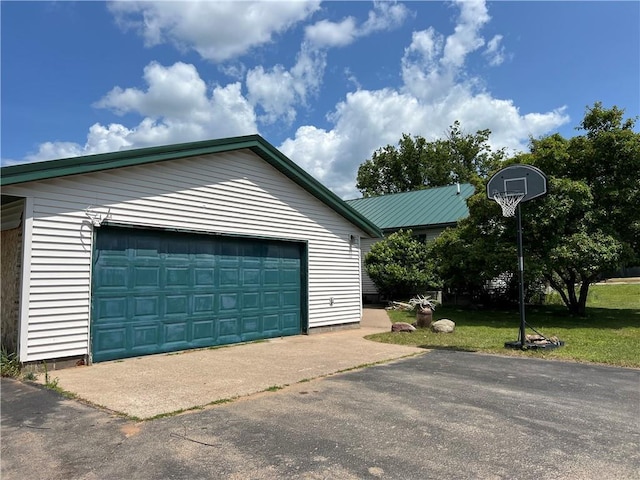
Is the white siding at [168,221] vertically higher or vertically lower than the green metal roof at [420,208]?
lower

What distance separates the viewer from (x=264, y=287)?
11.3m

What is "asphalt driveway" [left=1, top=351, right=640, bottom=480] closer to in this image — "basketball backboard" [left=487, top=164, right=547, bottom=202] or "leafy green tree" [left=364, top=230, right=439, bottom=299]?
"basketball backboard" [left=487, top=164, right=547, bottom=202]

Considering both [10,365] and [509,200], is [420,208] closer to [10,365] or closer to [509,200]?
[509,200]

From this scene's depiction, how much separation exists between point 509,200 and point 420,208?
49.3ft

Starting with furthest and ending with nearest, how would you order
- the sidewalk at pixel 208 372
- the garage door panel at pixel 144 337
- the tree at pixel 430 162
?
1. the tree at pixel 430 162
2. the garage door panel at pixel 144 337
3. the sidewalk at pixel 208 372

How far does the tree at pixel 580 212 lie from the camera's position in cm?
1402

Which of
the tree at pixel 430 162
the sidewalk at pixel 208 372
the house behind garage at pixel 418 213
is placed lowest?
the sidewalk at pixel 208 372

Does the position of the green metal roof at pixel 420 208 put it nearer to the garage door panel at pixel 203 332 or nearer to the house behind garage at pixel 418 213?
the house behind garage at pixel 418 213

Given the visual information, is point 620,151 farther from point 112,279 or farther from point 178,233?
point 112,279

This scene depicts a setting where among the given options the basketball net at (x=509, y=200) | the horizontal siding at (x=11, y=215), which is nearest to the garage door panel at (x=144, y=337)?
the horizontal siding at (x=11, y=215)

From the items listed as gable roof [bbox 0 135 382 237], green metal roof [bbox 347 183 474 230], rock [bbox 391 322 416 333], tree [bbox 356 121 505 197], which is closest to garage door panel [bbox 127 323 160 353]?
gable roof [bbox 0 135 382 237]

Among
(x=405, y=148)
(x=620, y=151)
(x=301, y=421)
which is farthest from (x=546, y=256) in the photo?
(x=405, y=148)

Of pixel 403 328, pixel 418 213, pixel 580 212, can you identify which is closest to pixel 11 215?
pixel 403 328

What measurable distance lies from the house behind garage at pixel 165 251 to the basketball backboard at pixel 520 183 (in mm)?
4248
